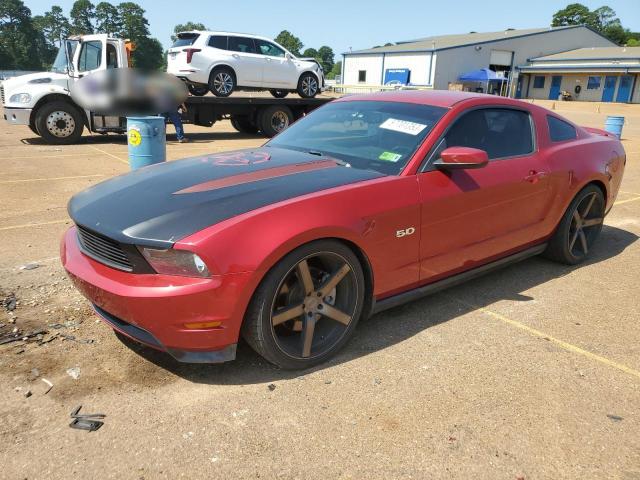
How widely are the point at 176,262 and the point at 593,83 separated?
186 ft

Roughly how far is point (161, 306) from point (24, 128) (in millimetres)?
17402

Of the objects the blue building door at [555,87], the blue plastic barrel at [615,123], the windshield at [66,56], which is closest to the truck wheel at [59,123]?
the windshield at [66,56]

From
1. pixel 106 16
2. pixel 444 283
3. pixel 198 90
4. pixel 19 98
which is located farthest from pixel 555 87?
pixel 106 16

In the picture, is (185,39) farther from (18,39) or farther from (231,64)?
(18,39)

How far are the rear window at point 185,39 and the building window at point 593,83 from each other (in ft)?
154

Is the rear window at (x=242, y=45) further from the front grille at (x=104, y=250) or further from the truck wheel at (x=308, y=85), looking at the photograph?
the front grille at (x=104, y=250)

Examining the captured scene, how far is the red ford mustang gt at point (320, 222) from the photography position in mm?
2566

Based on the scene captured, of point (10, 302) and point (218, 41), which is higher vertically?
point (218, 41)

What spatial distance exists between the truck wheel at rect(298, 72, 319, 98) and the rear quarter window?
13.2m

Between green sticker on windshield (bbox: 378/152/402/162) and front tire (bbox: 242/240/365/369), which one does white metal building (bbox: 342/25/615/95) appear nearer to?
green sticker on windshield (bbox: 378/152/402/162)

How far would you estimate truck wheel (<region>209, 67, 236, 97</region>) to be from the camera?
48.3ft

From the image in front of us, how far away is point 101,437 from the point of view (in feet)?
7.86

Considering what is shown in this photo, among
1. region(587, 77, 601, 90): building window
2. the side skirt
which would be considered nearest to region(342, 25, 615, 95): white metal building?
region(587, 77, 601, 90): building window

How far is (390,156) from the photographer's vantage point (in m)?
3.50
